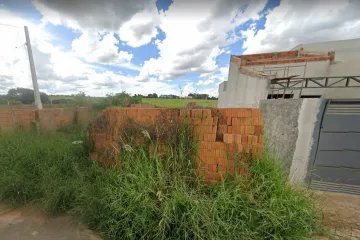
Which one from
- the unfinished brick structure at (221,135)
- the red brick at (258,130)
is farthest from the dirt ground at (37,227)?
the red brick at (258,130)

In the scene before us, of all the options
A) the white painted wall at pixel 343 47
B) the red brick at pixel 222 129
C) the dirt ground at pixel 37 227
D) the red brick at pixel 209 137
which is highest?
the white painted wall at pixel 343 47

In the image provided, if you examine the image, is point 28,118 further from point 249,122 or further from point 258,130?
point 258,130

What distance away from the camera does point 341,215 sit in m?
2.40

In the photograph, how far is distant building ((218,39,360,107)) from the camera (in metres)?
7.15

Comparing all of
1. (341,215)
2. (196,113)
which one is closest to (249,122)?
(196,113)

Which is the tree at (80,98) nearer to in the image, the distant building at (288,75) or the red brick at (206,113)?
the distant building at (288,75)

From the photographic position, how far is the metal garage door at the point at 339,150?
325cm

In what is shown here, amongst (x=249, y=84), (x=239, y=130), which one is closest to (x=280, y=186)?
(x=239, y=130)

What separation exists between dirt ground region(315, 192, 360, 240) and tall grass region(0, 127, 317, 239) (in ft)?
1.09

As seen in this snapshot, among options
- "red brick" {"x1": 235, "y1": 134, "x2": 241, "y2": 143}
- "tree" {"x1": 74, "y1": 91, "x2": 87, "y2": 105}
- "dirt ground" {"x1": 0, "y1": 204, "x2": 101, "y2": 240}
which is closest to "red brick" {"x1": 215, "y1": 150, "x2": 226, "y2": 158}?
"red brick" {"x1": 235, "y1": 134, "x2": 241, "y2": 143}

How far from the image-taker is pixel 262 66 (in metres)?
8.99

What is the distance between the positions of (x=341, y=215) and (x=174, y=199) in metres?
2.62

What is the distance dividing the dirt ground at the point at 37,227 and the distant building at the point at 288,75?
6807 mm

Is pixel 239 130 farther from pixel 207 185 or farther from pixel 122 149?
pixel 122 149
